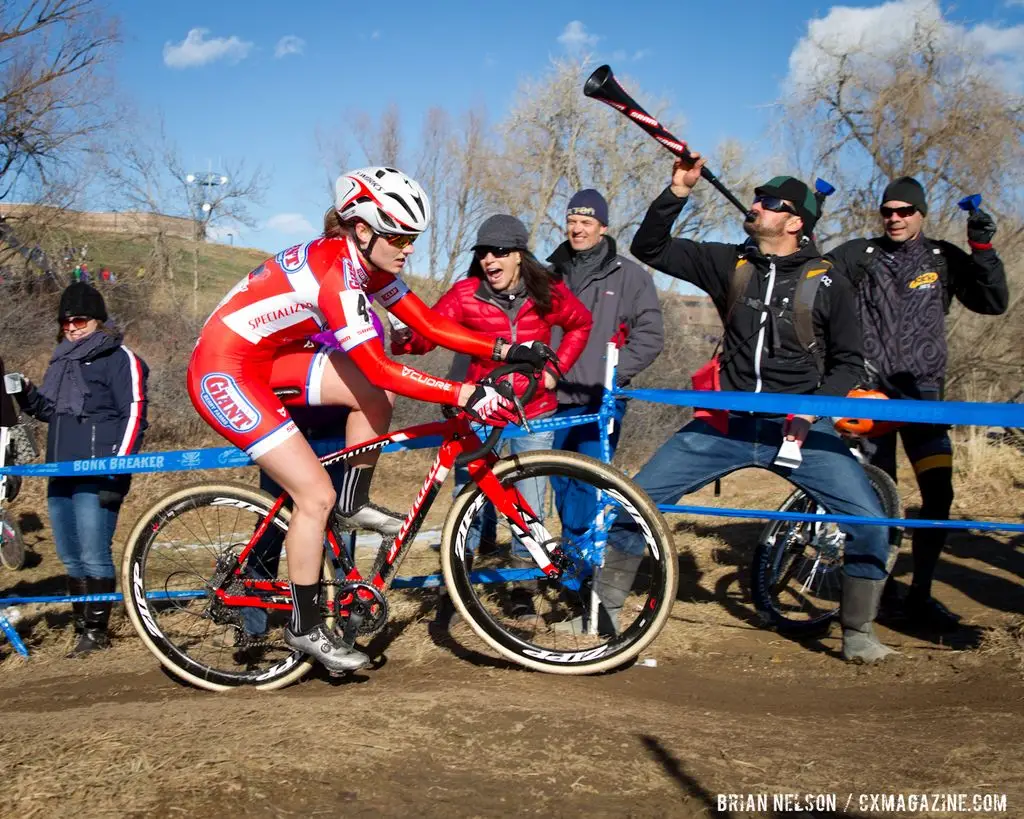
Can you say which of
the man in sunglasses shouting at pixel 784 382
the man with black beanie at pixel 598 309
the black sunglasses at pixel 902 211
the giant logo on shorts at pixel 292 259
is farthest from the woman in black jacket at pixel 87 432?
the black sunglasses at pixel 902 211

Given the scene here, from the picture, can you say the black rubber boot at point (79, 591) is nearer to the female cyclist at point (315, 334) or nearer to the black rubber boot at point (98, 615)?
the black rubber boot at point (98, 615)

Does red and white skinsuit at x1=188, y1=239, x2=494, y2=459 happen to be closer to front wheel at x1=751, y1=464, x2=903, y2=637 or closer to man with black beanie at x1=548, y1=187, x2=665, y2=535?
man with black beanie at x1=548, y1=187, x2=665, y2=535

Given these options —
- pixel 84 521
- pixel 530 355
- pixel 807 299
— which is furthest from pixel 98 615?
pixel 807 299

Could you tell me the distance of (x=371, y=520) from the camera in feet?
15.1

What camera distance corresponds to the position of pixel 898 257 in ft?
18.5

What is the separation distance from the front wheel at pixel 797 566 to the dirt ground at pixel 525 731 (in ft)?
0.52

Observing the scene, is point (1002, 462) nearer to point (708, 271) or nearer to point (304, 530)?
point (708, 271)

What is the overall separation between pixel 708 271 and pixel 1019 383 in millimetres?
12915

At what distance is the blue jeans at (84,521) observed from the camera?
566 cm

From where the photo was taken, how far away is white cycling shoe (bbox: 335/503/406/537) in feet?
15.0

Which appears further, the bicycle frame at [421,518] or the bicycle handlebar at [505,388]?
the bicycle frame at [421,518]

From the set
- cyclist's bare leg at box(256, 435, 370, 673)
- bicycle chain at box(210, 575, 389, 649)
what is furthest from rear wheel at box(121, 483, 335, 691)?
cyclist's bare leg at box(256, 435, 370, 673)

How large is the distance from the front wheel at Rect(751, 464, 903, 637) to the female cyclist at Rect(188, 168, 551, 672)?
2.29 metres

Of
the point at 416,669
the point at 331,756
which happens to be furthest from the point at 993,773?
the point at 416,669
